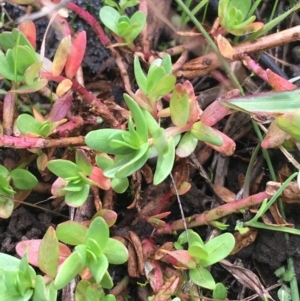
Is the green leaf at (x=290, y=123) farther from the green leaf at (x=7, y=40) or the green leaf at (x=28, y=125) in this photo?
the green leaf at (x=7, y=40)

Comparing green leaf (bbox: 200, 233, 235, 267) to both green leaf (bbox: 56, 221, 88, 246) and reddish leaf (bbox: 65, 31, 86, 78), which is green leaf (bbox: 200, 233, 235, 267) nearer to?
green leaf (bbox: 56, 221, 88, 246)

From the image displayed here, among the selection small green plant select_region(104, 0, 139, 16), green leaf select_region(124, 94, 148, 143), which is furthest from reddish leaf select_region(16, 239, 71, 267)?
small green plant select_region(104, 0, 139, 16)

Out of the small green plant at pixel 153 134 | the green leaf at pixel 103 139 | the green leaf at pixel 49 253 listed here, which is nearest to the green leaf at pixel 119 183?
the small green plant at pixel 153 134

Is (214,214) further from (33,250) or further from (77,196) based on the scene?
(33,250)

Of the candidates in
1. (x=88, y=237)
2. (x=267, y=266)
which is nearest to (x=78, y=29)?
(x=88, y=237)

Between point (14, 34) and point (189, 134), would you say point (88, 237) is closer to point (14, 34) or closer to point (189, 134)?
point (189, 134)
